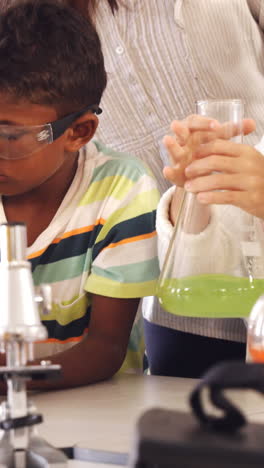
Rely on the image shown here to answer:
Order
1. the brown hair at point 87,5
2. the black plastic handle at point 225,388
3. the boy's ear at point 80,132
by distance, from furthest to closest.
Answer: the brown hair at point 87,5 → the boy's ear at point 80,132 → the black plastic handle at point 225,388

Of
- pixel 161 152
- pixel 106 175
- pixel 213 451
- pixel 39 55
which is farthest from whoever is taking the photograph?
pixel 161 152

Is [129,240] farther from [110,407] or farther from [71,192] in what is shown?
[110,407]

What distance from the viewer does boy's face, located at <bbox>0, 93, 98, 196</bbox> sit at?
1.15 metres

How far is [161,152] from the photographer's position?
1410 mm

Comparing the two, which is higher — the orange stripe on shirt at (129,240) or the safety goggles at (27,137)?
the safety goggles at (27,137)

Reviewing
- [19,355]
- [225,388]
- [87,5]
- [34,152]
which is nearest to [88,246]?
[34,152]

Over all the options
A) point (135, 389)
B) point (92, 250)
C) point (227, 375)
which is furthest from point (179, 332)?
point (227, 375)

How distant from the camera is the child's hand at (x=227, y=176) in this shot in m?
0.95

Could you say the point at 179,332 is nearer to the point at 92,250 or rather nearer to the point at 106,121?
the point at 92,250

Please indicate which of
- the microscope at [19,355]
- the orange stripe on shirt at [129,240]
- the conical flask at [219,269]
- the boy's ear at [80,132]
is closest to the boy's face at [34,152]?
the boy's ear at [80,132]

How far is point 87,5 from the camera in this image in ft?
4.42

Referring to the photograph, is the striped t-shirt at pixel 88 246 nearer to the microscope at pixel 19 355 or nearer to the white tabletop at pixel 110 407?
the white tabletop at pixel 110 407

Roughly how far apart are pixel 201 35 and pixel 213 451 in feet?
3.46

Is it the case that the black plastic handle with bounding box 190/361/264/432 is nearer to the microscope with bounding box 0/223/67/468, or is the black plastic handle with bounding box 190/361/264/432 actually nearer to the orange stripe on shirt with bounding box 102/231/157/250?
the microscope with bounding box 0/223/67/468
